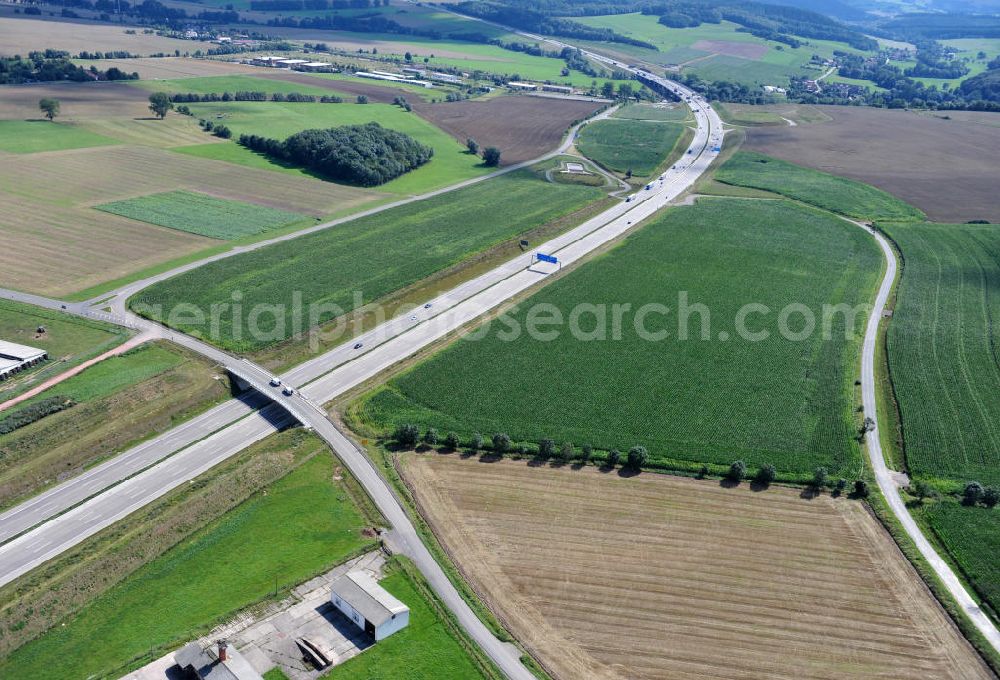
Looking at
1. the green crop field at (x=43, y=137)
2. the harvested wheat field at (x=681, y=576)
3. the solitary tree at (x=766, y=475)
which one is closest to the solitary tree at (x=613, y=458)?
the harvested wheat field at (x=681, y=576)

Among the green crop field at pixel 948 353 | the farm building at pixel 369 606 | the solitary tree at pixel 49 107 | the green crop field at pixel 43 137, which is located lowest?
the farm building at pixel 369 606

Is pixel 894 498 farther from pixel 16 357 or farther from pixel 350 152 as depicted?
pixel 350 152

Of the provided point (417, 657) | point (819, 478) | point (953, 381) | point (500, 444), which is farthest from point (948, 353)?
point (417, 657)

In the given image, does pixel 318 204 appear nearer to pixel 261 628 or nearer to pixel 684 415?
pixel 684 415

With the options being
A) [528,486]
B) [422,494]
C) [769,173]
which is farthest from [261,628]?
[769,173]

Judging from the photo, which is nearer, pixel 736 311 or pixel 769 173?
→ pixel 736 311

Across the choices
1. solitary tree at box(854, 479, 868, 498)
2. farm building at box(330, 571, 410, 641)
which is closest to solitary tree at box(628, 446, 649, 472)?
solitary tree at box(854, 479, 868, 498)

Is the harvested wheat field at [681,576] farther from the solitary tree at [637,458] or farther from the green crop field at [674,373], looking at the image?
the green crop field at [674,373]
